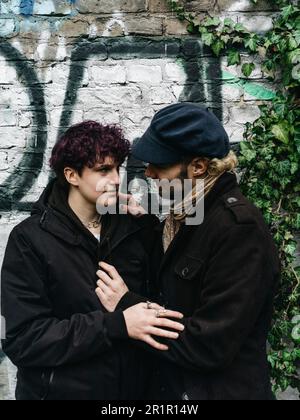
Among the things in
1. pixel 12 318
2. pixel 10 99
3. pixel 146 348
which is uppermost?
pixel 10 99

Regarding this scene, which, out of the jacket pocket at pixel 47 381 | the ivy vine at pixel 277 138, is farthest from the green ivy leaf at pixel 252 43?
the jacket pocket at pixel 47 381

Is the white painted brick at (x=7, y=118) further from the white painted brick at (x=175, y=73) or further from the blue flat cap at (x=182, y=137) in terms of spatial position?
the blue flat cap at (x=182, y=137)

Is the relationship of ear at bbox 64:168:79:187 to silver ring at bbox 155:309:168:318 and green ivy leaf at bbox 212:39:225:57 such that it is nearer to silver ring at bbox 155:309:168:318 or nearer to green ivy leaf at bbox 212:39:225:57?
silver ring at bbox 155:309:168:318

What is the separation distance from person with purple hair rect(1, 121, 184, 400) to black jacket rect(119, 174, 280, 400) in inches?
4.3

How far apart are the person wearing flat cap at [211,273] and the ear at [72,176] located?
0.28 m

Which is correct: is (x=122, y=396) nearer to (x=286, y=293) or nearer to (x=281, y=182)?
(x=286, y=293)

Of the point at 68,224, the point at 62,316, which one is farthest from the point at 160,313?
the point at 68,224

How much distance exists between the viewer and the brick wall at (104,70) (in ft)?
9.12

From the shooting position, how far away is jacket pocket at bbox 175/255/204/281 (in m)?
2.00

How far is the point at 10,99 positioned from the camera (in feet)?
9.33

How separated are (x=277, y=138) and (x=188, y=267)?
106 cm

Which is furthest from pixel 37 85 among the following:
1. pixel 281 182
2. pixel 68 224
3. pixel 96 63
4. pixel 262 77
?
pixel 281 182

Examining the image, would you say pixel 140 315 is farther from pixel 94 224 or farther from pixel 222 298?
pixel 94 224

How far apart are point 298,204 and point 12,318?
63.0 inches
